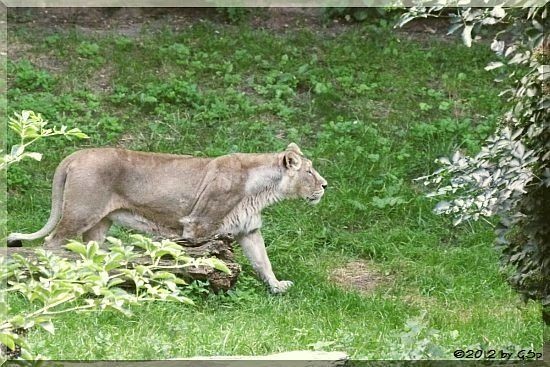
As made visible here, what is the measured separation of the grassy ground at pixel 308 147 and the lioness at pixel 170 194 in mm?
570

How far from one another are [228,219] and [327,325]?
185cm

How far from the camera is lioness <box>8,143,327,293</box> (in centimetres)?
923

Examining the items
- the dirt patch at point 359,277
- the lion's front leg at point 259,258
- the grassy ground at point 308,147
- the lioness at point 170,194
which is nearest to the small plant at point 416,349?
the grassy ground at point 308,147

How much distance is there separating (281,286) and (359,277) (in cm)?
91

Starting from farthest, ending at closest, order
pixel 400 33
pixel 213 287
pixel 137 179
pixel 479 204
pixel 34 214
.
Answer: pixel 400 33 < pixel 34 214 < pixel 137 179 < pixel 213 287 < pixel 479 204

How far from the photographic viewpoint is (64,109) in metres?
12.6

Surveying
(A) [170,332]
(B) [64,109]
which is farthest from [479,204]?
(B) [64,109]

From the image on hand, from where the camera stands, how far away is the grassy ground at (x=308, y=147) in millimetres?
7551

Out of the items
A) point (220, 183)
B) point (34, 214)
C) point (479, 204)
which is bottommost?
point (34, 214)

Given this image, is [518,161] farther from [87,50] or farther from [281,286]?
[87,50]

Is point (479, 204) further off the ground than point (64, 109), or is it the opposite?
point (479, 204)

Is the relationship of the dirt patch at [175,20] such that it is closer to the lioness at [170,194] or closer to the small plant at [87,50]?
the small plant at [87,50]

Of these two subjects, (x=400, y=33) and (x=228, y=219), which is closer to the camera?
(x=228, y=219)

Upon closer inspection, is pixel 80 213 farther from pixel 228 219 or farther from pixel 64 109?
pixel 64 109
